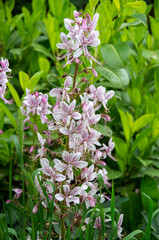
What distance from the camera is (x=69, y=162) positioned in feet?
4.24

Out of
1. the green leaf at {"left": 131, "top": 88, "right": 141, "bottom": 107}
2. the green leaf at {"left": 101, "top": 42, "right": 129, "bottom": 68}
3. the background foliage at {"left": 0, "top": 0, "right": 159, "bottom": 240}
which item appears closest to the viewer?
the green leaf at {"left": 101, "top": 42, "right": 129, "bottom": 68}


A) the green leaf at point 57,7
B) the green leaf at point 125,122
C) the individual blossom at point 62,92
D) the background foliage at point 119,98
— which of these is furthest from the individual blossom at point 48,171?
the green leaf at point 57,7

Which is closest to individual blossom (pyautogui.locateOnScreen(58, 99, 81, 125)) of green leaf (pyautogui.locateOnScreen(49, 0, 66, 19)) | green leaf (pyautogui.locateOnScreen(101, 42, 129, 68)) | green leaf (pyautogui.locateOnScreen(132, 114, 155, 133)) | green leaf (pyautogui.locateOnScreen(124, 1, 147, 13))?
green leaf (pyautogui.locateOnScreen(101, 42, 129, 68))

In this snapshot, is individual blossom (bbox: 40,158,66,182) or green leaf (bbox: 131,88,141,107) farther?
green leaf (bbox: 131,88,141,107)

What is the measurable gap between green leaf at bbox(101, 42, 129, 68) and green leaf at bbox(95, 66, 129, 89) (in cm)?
13

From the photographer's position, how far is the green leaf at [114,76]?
168cm

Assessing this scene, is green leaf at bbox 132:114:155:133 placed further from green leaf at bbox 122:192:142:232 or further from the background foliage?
green leaf at bbox 122:192:142:232

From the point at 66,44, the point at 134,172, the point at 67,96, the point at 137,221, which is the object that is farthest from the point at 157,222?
the point at 66,44

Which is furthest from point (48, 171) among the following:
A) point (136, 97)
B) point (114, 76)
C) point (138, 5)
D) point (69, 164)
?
point (136, 97)

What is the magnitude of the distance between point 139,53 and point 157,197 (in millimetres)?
1068

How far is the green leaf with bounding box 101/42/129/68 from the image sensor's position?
5.02 feet

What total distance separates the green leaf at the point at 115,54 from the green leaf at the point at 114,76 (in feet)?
0.44

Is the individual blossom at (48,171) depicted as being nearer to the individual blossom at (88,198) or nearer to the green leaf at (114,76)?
the individual blossom at (88,198)

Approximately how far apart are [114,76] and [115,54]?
158 mm
